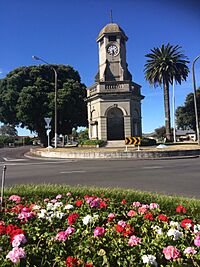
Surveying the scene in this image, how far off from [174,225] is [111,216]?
0.90 meters

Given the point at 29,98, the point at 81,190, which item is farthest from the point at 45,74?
the point at 81,190

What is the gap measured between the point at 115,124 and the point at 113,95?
11.0ft

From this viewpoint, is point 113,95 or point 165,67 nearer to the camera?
point 113,95

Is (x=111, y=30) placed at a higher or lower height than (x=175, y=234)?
higher

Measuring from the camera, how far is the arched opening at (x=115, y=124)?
98.2 ft

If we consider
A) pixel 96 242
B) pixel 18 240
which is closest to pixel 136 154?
pixel 96 242

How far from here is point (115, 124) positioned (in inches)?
1183

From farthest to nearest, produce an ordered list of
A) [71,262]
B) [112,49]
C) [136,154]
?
[112,49] < [136,154] < [71,262]

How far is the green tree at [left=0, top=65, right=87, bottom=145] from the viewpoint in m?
37.2

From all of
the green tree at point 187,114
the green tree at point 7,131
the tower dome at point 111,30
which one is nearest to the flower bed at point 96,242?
the tower dome at point 111,30

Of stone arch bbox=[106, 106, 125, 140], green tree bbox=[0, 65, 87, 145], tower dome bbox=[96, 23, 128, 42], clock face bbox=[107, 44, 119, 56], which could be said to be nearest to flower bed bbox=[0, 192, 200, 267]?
stone arch bbox=[106, 106, 125, 140]

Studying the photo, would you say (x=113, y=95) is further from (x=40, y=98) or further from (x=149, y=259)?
(x=149, y=259)

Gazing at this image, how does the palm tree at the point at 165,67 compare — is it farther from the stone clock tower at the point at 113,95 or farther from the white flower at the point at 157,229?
the white flower at the point at 157,229

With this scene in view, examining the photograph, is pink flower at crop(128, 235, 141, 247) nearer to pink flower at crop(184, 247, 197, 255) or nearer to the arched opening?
pink flower at crop(184, 247, 197, 255)
